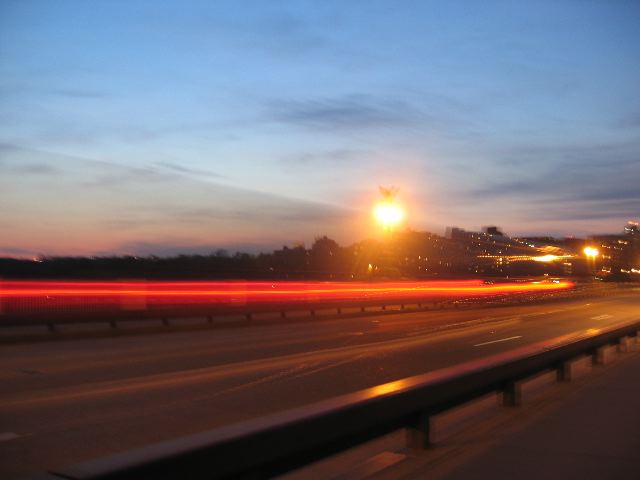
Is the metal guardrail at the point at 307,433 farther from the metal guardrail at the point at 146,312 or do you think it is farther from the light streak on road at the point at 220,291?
the light streak on road at the point at 220,291

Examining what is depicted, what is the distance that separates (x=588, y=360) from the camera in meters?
17.0

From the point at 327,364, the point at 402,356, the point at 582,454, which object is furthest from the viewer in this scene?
the point at 402,356

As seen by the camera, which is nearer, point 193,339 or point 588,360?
point 588,360

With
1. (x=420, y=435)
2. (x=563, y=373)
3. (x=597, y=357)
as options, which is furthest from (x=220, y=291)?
(x=420, y=435)

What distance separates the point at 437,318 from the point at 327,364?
21.0m

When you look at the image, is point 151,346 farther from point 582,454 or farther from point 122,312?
point 582,454

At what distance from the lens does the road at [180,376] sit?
9.00 m

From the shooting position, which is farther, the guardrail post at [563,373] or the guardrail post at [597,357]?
the guardrail post at [597,357]

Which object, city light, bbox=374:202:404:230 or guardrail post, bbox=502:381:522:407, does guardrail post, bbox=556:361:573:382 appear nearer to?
guardrail post, bbox=502:381:522:407

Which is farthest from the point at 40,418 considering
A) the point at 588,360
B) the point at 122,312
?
the point at 122,312

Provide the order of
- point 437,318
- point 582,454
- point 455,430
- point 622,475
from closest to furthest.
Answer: point 622,475 < point 582,454 < point 455,430 < point 437,318

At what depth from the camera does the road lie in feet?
29.5

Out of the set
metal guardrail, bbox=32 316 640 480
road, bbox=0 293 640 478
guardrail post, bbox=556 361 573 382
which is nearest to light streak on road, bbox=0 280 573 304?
road, bbox=0 293 640 478

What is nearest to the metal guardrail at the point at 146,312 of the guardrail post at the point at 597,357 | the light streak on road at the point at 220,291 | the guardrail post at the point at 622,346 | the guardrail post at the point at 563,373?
the light streak on road at the point at 220,291
